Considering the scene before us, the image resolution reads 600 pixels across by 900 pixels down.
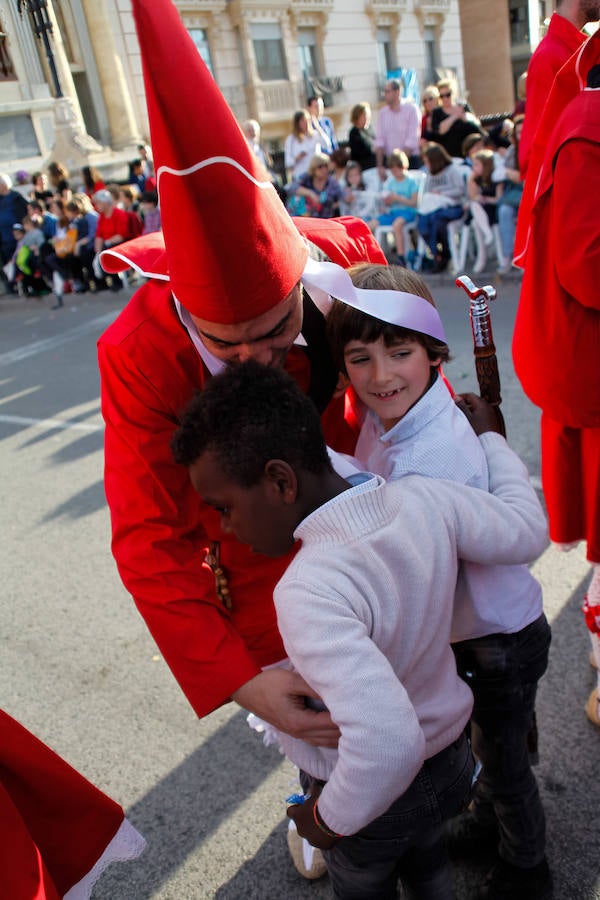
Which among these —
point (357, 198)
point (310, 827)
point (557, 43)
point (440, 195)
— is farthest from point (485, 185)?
point (310, 827)

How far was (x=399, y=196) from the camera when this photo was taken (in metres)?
8.88

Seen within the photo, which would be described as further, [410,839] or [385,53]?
[385,53]

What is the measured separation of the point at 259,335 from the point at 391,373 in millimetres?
322

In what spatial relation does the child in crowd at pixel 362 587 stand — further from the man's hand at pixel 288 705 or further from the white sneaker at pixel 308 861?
the white sneaker at pixel 308 861

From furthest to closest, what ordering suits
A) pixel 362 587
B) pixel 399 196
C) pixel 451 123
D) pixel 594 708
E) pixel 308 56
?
pixel 308 56 → pixel 451 123 → pixel 399 196 → pixel 594 708 → pixel 362 587

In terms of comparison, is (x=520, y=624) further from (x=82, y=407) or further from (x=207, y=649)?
(x=82, y=407)

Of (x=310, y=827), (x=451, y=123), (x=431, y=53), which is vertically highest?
(x=431, y=53)

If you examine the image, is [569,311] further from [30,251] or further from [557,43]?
[30,251]

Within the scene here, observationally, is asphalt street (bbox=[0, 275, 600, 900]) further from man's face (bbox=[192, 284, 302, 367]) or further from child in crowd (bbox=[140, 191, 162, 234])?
child in crowd (bbox=[140, 191, 162, 234])

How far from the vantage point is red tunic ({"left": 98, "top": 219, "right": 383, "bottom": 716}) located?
1.51 metres

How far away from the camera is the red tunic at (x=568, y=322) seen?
162 cm

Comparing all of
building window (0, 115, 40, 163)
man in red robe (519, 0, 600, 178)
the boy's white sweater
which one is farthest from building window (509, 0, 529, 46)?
the boy's white sweater

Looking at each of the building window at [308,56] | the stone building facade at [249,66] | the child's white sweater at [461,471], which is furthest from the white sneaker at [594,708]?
the building window at [308,56]

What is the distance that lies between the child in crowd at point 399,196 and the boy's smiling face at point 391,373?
7.61m
